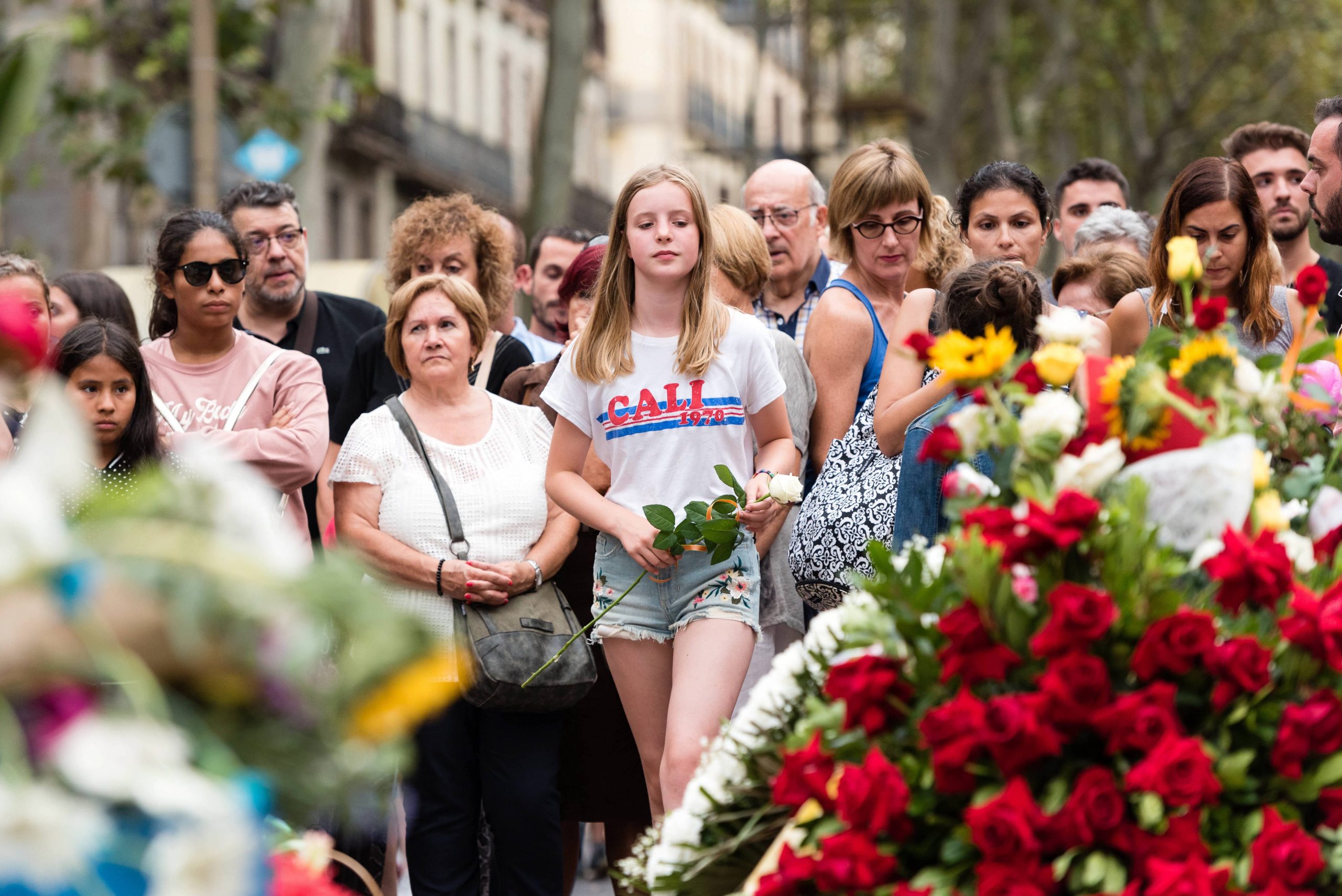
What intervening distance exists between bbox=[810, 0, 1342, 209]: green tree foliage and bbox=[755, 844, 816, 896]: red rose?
70.0ft

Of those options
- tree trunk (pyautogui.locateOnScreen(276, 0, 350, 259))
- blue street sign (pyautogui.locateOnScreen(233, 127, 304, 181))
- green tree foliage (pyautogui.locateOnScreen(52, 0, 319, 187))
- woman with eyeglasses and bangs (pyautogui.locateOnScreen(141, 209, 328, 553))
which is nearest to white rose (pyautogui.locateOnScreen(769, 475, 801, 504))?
woman with eyeglasses and bangs (pyautogui.locateOnScreen(141, 209, 328, 553))

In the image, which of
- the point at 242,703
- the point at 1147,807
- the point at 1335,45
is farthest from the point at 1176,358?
the point at 1335,45

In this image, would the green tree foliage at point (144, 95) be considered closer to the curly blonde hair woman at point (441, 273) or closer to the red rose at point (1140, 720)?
the curly blonde hair woman at point (441, 273)

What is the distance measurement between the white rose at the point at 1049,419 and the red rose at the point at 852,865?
23.3 inches

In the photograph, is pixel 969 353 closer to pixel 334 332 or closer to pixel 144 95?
pixel 334 332

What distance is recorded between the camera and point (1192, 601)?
257cm

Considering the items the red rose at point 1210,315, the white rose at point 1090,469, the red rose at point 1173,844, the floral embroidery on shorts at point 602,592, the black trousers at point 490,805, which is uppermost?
the red rose at point 1210,315

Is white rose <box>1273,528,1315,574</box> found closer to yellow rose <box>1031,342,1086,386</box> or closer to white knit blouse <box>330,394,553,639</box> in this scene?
yellow rose <box>1031,342,1086,386</box>

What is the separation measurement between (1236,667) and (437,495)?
3.46m

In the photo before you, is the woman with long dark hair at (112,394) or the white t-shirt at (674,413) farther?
the woman with long dark hair at (112,394)

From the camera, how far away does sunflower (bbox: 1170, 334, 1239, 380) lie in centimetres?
272

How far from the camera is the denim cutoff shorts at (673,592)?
16.4 ft

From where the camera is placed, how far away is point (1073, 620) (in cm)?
241

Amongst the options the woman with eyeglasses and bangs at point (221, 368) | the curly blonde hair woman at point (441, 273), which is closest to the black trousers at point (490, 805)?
the woman with eyeglasses and bangs at point (221, 368)
